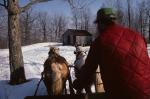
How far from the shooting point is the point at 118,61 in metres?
3.56

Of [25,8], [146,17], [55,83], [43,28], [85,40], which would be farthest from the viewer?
[43,28]

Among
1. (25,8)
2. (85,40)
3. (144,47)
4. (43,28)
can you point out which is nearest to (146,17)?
(85,40)

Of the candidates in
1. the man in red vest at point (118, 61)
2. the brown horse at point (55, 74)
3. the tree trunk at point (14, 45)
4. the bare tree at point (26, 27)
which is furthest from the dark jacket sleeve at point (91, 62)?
the bare tree at point (26, 27)

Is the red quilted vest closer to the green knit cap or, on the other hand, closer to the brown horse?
the green knit cap

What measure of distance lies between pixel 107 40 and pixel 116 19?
26cm

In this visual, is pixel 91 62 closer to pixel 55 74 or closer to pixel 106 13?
pixel 106 13

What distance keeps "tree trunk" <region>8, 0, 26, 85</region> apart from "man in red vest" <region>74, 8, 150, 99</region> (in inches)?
410

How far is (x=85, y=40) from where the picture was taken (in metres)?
76.6

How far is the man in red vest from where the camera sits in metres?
3.54

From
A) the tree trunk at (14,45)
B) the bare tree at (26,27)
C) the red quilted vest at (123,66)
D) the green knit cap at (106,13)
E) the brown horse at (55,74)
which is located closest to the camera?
Result: the red quilted vest at (123,66)

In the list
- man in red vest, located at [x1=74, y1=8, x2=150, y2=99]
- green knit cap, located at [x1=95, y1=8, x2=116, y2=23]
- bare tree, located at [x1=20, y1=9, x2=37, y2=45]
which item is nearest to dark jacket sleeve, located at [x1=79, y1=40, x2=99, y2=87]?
man in red vest, located at [x1=74, y1=8, x2=150, y2=99]

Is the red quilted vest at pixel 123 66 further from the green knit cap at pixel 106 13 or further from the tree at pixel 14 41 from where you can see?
the tree at pixel 14 41

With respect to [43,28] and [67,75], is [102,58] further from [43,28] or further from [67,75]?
[43,28]

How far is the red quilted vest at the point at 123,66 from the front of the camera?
3.53m
